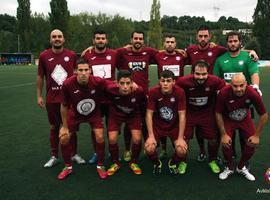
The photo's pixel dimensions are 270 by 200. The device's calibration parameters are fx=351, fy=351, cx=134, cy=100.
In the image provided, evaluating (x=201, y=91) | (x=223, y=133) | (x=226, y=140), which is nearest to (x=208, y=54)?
(x=201, y=91)

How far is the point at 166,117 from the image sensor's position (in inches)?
187

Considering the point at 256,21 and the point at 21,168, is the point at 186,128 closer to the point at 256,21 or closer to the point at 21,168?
the point at 21,168

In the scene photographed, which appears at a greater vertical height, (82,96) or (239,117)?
(82,96)

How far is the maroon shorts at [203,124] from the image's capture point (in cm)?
480

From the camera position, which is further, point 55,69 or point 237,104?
point 55,69

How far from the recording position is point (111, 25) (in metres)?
74.2

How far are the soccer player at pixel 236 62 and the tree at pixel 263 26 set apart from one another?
48.7 m

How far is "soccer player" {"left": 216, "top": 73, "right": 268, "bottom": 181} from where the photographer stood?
4.29m

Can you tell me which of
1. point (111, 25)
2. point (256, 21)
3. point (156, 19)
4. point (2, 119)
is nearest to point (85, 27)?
point (111, 25)

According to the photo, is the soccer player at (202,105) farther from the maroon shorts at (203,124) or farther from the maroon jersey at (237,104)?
the maroon jersey at (237,104)

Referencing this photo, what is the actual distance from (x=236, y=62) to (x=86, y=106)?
2.18 meters

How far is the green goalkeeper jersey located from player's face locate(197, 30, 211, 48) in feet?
1.15

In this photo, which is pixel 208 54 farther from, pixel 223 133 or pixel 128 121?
pixel 128 121

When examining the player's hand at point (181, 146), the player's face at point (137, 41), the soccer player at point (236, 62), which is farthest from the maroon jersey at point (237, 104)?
the player's face at point (137, 41)
